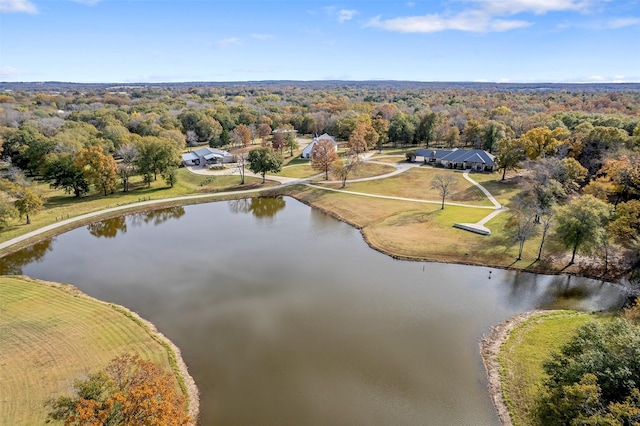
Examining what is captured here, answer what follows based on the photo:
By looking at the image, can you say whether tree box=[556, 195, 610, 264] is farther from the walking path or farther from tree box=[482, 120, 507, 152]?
tree box=[482, 120, 507, 152]

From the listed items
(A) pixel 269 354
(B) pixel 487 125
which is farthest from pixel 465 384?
(B) pixel 487 125

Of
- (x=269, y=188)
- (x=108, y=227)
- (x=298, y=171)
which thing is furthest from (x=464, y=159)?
(x=108, y=227)

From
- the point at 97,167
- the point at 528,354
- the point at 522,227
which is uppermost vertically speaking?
the point at 97,167

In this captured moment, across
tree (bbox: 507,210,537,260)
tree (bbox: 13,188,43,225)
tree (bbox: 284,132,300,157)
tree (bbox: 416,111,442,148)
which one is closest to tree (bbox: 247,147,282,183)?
tree (bbox: 284,132,300,157)

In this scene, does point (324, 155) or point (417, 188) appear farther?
point (324, 155)

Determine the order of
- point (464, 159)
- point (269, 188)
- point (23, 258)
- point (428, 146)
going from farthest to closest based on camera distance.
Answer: point (428, 146), point (464, 159), point (269, 188), point (23, 258)

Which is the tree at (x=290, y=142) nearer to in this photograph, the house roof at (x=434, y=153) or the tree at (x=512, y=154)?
the house roof at (x=434, y=153)

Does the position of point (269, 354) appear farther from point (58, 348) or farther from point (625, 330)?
point (625, 330)

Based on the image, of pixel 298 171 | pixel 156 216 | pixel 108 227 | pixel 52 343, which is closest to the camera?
pixel 52 343

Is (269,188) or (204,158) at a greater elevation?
(204,158)

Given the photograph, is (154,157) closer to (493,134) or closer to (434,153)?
(434,153)
